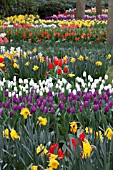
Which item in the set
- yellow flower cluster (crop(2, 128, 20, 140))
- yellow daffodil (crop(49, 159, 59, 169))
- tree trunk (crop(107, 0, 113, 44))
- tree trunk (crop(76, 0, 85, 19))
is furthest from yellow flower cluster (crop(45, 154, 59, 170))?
tree trunk (crop(76, 0, 85, 19))

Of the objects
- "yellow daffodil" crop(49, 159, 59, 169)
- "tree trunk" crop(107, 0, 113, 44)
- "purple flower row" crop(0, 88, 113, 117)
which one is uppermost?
"yellow daffodil" crop(49, 159, 59, 169)

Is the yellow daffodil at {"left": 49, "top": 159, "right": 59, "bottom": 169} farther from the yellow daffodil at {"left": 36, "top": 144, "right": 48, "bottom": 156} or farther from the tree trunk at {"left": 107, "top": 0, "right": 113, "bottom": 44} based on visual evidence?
the tree trunk at {"left": 107, "top": 0, "right": 113, "bottom": 44}

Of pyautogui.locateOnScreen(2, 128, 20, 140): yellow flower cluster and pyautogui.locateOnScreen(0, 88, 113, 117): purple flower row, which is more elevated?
pyautogui.locateOnScreen(2, 128, 20, 140): yellow flower cluster

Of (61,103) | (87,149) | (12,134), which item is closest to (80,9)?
(61,103)

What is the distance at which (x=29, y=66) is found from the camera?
5.72 metres

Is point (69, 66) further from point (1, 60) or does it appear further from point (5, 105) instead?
point (5, 105)

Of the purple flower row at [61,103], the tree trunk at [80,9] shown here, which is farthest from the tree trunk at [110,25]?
the tree trunk at [80,9]

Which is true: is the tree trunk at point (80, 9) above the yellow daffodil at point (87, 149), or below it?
below

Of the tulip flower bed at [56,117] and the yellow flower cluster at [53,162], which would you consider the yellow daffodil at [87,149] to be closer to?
the tulip flower bed at [56,117]

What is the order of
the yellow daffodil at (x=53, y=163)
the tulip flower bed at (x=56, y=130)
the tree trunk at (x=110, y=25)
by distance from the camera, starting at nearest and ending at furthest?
the yellow daffodil at (x=53, y=163), the tulip flower bed at (x=56, y=130), the tree trunk at (x=110, y=25)

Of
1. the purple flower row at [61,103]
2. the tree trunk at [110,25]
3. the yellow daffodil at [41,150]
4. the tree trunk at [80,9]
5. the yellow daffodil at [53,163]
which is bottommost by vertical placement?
the tree trunk at [80,9]

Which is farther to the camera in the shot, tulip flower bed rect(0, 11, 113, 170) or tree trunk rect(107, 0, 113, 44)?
tree trunk rect(107, 0, 113, 44)

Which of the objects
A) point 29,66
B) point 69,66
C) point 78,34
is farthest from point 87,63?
point 78,34

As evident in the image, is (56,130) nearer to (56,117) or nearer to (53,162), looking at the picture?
(56,117)
